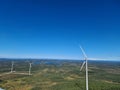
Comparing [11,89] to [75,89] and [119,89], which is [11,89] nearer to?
[75,89]

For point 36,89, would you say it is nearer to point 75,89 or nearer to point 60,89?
point 60,89

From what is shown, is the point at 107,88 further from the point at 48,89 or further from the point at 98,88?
the point at 48,89

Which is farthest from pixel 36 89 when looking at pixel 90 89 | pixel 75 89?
pixel 90 89

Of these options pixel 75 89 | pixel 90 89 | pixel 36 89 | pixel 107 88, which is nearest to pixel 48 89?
pixel 36 89

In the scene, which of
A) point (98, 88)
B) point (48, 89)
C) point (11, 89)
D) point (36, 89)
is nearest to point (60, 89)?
point (48, 89)

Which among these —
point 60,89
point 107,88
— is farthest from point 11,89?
point 107,88

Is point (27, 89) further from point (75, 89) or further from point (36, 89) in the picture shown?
point (75, 89)
